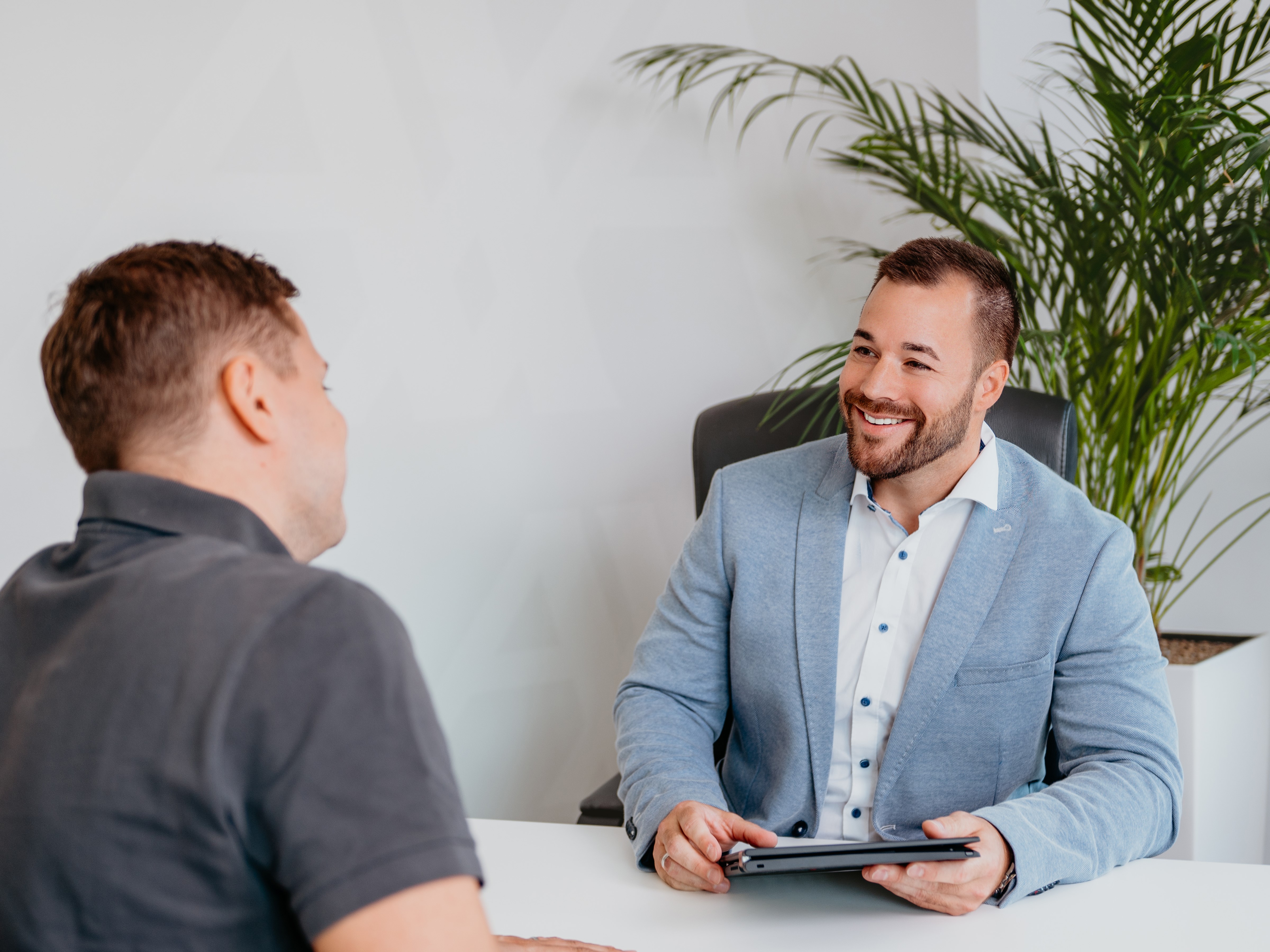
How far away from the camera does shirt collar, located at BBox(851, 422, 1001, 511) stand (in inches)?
61.2

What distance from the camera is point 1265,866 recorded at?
1109 mm

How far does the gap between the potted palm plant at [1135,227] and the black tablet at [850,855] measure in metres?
1.02

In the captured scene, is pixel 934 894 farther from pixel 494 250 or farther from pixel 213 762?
pixel 494 250

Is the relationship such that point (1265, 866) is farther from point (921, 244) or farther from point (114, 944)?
point (114, 944)

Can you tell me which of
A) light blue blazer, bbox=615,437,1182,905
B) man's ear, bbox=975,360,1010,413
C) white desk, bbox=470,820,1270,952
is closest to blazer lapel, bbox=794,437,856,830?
light blue blazer, bbox=615,437,1182,905

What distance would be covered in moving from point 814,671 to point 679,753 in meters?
0.23

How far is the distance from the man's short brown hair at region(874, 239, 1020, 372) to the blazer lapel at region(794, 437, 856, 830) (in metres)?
0.30

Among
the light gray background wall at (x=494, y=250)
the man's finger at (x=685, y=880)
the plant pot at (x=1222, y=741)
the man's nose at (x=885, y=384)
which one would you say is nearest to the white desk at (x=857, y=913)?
the man's finger at (x=685, y=880)

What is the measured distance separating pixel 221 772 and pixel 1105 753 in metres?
1.16

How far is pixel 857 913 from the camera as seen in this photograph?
108 cm

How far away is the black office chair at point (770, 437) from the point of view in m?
1.66

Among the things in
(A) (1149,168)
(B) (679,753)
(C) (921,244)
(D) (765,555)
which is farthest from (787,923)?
(A) (1149,168)

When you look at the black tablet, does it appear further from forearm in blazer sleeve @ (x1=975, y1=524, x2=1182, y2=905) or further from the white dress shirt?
the white dress shirt

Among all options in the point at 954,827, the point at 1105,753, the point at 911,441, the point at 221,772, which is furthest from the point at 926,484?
the point at 221,772
